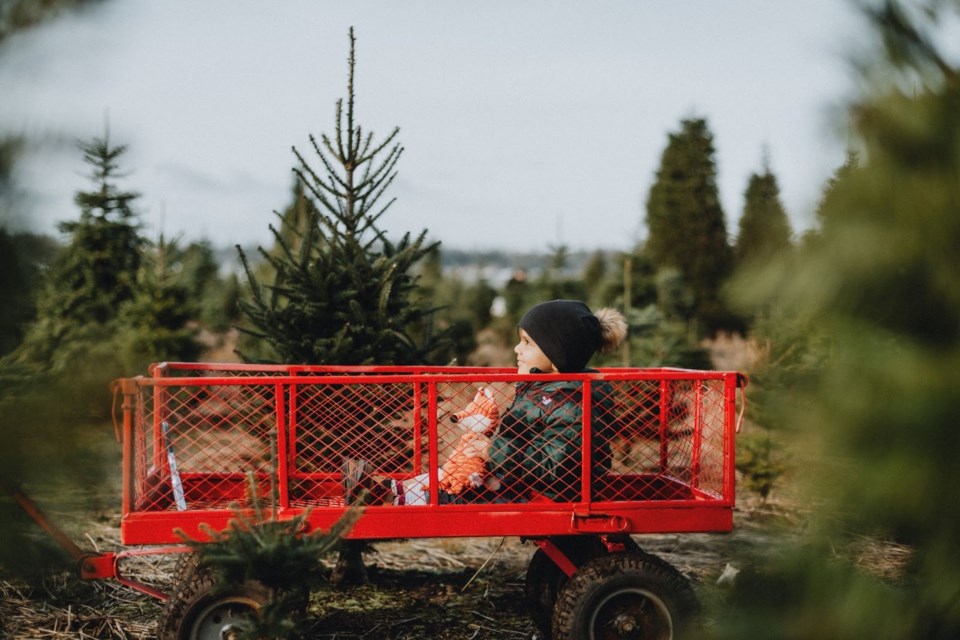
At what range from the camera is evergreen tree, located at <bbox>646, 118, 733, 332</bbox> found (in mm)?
17688

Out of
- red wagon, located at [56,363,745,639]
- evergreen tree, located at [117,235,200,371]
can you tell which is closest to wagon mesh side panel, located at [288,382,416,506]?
red wagon, located at [56,363,745,639]

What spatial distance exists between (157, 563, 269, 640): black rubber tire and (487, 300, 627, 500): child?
103 centimetres

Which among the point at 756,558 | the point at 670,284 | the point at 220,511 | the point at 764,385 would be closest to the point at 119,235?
the point at 670,284

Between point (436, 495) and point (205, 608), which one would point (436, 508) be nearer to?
point (436, 495)

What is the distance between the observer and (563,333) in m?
3.72

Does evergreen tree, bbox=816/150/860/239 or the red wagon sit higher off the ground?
evergreen tree, bbox=816/150/860/239

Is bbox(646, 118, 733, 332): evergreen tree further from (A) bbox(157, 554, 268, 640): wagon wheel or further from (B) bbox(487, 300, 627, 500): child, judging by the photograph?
(A) bbox(157, 554, 268, 640): wagon wheel

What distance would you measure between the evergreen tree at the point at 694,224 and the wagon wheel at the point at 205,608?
1522 centimetres

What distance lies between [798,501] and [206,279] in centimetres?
2216

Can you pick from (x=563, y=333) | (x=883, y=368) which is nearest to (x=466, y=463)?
(x=563, y=333)

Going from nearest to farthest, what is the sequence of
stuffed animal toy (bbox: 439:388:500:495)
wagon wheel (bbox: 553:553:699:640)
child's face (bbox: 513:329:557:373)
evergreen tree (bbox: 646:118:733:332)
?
wagon wheel (bbox: 553:553:699:640), stuffed animal toy (bbox: 439:388:500:495), child's face (bbox: 513:329:557:373), evergreen tree (bbox: 646:118:733:332)

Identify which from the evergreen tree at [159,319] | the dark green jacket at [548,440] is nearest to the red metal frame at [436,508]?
the dark green jacket at [548,440]

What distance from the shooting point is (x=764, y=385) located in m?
7.17

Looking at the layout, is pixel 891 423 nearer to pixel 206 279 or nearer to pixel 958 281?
pixel 958 281
